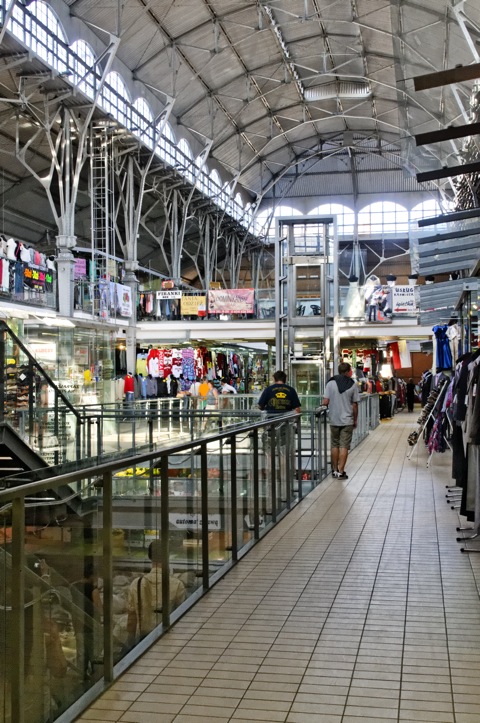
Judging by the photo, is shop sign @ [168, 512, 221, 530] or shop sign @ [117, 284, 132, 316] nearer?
shop sign @ [168, 512, 221, 530]

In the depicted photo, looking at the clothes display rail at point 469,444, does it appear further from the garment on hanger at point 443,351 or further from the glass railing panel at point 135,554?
the garment on hanger at point 443,351

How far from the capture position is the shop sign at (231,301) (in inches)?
1326

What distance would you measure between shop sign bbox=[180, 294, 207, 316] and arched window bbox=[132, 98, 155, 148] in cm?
613

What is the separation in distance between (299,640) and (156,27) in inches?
1196

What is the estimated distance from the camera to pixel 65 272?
25.1 metres

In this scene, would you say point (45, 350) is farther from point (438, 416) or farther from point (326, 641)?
point (326, 641)

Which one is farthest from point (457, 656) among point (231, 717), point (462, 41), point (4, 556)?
point (462, 41)

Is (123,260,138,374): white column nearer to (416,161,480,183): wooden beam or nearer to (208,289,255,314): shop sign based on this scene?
(208,289,255,314): shop sign

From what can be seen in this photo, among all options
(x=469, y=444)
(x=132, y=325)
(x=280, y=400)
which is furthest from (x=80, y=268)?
(x=469, y=444)

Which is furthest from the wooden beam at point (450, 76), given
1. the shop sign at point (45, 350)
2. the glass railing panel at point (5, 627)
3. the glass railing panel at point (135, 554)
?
the shop sign at point (45, 350)

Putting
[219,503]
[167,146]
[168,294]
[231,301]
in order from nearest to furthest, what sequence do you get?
[219,503] < [168,294] < [231,301] < [167,146]

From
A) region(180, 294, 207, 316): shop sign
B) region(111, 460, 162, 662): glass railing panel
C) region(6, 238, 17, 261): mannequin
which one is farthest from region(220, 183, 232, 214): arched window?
region(111, 460, 162, 662): glass railing panel

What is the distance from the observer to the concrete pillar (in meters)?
24.8

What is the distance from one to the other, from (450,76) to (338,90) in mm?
41029
